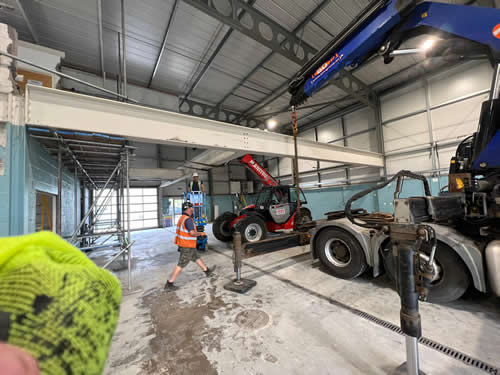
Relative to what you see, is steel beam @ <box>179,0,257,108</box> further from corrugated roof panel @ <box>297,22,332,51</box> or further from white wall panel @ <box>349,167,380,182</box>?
white wall panel @ <box>349,167,380,182</box>

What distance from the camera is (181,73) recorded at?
28.4 feet

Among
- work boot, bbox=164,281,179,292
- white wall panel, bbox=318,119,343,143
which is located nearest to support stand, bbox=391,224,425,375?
work boot, bbox=164,281,179,292

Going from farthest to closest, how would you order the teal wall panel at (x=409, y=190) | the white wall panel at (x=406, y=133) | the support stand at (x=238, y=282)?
the white wall panel at (x=406, y=133) < the teal wall panel at (x=409, y=190) < the support stand at (x=238, y=282)

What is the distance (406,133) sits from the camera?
9070 mm

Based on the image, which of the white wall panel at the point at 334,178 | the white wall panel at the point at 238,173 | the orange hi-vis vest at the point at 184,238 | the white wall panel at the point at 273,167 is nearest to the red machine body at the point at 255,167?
the orange hi-vis vest at the point at 184,238

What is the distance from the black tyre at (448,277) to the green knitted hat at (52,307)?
3158 millimetres

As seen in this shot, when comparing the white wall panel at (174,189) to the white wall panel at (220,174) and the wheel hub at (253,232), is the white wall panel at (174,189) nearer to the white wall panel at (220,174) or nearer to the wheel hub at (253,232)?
the white wall panel at (220,174)

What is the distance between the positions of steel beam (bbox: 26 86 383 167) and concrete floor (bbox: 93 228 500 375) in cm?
292

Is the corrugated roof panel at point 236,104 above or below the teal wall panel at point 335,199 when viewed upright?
above

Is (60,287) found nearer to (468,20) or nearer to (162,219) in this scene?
(468,20)

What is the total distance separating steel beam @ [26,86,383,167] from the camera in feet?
8.96

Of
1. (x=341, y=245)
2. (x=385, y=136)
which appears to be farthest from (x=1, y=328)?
(x=385, y=136)

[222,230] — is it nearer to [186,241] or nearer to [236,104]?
[186,241]

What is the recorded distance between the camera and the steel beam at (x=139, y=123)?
273 centimetres
